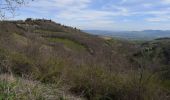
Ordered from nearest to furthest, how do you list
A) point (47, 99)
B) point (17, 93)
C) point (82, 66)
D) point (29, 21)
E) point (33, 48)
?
point (17, 93) < point (47, 99) < point (82, 66) < point (33, 48) < point (29, 21)

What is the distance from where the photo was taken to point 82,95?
1148 cm

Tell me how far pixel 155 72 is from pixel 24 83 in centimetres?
679

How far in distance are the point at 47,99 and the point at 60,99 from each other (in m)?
0.69

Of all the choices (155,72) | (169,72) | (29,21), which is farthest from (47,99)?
(29,21)

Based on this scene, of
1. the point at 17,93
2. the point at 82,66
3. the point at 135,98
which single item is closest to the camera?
the point at 17,93

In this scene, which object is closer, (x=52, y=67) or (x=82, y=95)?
(x=82, y=95)

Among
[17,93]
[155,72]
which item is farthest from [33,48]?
[17,93]

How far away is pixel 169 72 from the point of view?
20.3 metres

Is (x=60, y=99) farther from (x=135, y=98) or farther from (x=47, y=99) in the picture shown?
(x=135, y=98)

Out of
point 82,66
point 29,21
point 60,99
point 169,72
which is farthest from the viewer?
point 29,21

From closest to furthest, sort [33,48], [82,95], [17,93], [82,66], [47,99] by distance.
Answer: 1. [17,93]
2. [47,99]
3. [82,95]
4. [82,66]
5. [33,48]

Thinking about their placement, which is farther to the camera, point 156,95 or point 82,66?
point 82,66

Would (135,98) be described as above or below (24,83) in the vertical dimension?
below

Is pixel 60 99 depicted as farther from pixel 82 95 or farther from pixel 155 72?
pixel 155 72
